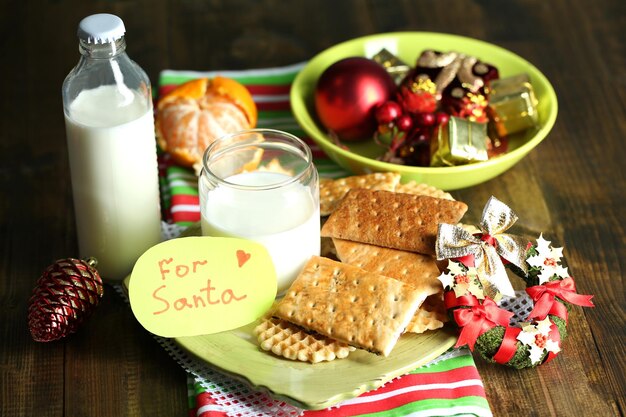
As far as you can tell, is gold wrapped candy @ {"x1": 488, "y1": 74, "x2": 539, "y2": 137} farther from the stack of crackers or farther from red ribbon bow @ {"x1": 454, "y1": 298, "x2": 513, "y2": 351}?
red ribbon bow @ {"x1": 454, "y1": 298, "x2": 513, "y2": 351}

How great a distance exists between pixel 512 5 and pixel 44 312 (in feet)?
4.53

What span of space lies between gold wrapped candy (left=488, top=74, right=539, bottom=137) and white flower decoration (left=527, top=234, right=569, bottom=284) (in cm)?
43

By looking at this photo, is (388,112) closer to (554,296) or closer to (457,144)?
(457,144)

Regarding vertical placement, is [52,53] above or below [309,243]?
below

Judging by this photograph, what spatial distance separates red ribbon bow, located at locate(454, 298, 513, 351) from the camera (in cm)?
107

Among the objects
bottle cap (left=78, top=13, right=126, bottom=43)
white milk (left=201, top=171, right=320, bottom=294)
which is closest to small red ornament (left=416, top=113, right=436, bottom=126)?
white milk (left=201, top=171, right=320, bottom=294)

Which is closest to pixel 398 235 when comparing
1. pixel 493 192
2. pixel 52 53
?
pixel 493 192

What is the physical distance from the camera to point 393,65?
1.68m

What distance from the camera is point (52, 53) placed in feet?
6.15

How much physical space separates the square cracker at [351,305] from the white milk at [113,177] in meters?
0.27

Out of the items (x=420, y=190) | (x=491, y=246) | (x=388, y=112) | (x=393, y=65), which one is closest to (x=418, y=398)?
(x=491, y=246)

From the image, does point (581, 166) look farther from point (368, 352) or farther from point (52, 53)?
point (52, 53)

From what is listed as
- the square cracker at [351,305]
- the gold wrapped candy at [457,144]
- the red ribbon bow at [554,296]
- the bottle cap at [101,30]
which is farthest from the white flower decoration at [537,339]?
the bottle cap at [101,30]

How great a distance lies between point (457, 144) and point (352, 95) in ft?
0.76
